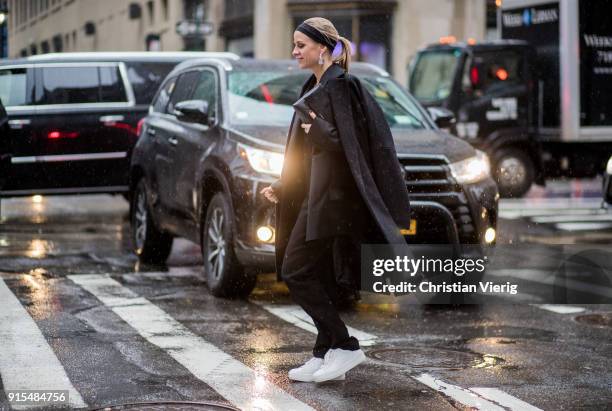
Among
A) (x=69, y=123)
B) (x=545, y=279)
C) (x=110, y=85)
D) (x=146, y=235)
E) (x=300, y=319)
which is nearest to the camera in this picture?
(x=300, y=319)

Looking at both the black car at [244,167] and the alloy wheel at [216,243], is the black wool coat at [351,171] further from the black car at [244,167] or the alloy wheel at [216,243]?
the alloy wheel at [216,243]

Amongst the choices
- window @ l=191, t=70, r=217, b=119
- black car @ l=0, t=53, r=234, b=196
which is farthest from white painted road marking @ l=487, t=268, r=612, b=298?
black car @ l=0, t=53, r=234, b=196

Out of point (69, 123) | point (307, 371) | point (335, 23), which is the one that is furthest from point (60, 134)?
point (335, 23)

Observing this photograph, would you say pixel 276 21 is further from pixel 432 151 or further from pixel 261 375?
pixel 261 375

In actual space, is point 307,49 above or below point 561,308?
above

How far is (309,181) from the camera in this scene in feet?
21.4

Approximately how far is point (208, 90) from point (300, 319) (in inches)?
107

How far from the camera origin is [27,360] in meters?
6.99

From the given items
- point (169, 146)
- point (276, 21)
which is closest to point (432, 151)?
point (169, 146)

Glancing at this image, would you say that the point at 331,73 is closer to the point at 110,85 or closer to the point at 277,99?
the point at 277,99

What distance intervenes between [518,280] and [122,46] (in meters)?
36.4

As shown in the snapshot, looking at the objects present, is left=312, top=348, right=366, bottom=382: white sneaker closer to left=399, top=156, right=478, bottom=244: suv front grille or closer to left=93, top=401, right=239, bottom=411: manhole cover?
left=93, top=401, right=239, bottom=411: manhole cover

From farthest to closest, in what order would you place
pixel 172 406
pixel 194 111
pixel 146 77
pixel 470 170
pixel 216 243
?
pixel 146 77, pixel 194 111, pixel 216 243, pixel 470 170, pixel 172 406

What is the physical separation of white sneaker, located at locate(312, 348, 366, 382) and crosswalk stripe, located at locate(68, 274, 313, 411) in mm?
240
